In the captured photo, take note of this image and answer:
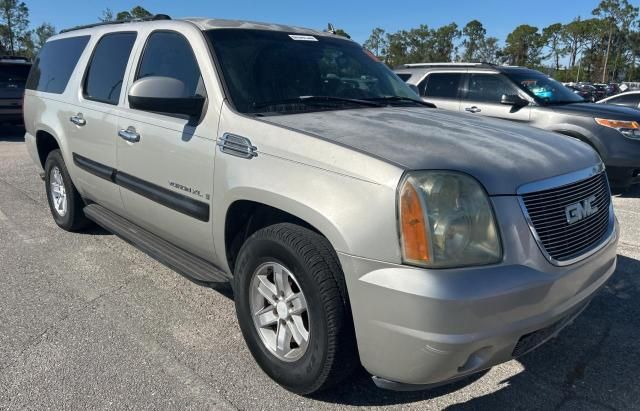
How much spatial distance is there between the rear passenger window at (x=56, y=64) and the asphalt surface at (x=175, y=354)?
1.68 metres

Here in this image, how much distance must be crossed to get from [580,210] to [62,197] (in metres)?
4.66

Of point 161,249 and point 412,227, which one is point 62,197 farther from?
point 412,227

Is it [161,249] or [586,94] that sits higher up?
[586,94]

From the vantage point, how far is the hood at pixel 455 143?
A: 223cm

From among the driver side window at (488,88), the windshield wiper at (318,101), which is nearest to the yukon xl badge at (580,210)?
the windshield wiper at (318,101)

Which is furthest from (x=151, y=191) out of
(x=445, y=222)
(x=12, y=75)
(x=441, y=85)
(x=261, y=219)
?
(x=12, y=75)

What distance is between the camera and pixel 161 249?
11.9 ft

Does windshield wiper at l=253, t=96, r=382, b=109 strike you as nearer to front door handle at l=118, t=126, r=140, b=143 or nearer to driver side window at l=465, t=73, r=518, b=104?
front door handle at l=118, t=126, r=140, b=143

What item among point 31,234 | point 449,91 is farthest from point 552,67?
point 31,234

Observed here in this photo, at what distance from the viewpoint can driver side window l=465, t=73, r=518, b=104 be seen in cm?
820

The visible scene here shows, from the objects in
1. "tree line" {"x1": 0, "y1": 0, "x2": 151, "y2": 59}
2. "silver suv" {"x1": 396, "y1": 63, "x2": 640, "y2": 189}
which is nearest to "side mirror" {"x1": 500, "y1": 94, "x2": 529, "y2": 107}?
"silver suv" {"x1": 396, "y1": 63, "x2": 640, "y2": 189}

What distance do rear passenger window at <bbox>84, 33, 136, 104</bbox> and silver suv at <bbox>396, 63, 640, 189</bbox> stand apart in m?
5.20

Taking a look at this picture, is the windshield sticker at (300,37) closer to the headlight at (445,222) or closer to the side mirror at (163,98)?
the side mirror at (163,98)

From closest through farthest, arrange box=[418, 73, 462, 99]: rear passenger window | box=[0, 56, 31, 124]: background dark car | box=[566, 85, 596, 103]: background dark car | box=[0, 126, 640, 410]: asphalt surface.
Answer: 1. box=[0, 126, 640, 410]: asphalt surface
2. box=[418, 73, 462, 99]: rear passenger window
3. box=[566, 85, 596, 103]: background dark car
4. box=[0, 56, 31, 124]: background dark car
